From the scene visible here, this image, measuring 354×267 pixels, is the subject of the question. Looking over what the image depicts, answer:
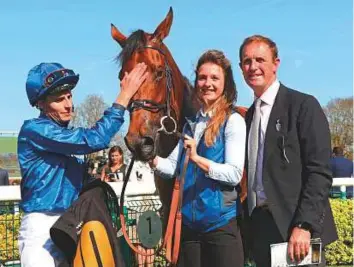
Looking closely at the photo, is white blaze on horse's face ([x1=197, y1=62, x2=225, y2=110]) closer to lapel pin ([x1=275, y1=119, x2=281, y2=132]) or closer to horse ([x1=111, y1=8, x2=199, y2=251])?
horse ([x1=111, y1=8, x2=199, y2=251])

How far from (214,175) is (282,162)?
0.37 metres

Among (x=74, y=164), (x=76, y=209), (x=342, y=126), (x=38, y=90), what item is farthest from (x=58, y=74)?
(x=342, y=126)

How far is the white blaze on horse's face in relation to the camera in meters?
3.02

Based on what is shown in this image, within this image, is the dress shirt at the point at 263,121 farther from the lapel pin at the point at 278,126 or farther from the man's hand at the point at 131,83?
the man's hand at the point at 131,83

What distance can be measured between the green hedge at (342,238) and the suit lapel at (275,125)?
5484 mm

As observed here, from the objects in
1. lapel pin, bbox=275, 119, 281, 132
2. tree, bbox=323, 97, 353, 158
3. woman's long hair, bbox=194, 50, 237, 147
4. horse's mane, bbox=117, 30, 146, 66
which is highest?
tree, bbox=323, 97, 353, 158

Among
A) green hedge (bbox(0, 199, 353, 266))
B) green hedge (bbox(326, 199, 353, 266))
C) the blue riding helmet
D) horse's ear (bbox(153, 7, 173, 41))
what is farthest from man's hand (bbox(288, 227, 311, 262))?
green hedge (bbox(326, 199, 353, 266))

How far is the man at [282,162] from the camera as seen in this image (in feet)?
8.15

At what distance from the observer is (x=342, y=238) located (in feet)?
25.3

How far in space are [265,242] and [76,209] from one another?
949 mm

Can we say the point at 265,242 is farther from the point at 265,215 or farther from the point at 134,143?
the point at 134,143

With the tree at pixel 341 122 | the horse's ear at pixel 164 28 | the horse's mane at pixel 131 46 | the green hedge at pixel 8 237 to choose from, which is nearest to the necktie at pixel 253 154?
the horse's mane at pixel 131 46

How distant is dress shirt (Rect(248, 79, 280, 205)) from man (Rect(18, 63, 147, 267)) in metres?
0.71

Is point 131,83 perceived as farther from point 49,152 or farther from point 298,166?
point 298,166
